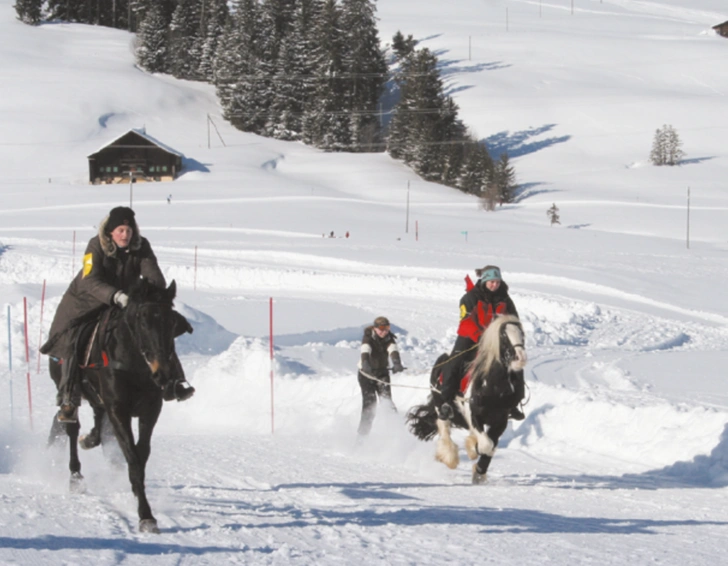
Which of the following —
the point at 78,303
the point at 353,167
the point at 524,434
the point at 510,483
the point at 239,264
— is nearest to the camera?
the point at 78,303

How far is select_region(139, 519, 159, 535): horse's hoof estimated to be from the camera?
623 centimetres

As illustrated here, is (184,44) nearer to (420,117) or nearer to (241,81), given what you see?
(241,81)

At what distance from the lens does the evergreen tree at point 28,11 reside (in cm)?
11194

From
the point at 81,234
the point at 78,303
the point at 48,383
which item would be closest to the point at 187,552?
the point at 78,303

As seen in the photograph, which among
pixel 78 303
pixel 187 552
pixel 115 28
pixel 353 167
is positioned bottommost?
pixel 187 552

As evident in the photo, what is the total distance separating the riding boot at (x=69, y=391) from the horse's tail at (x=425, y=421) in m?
4.28

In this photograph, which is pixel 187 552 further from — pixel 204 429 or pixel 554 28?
pixel 554 28

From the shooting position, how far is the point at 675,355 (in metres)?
19.4

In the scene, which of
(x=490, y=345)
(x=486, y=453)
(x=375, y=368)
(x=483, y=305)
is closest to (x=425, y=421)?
(x=375, y=368)

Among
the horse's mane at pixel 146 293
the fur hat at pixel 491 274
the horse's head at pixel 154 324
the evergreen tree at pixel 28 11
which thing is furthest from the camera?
the evergreen tree at pixel 28 11

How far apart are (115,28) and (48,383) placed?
386 ft

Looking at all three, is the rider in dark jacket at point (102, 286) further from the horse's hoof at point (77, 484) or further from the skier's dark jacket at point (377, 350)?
the skier's dark jacket at point (377, 350)

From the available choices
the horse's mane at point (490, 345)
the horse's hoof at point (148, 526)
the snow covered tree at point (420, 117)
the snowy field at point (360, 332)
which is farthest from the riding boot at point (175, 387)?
the snow covered tree at point (420, 117)

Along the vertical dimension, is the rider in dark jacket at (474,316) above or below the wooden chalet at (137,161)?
below
